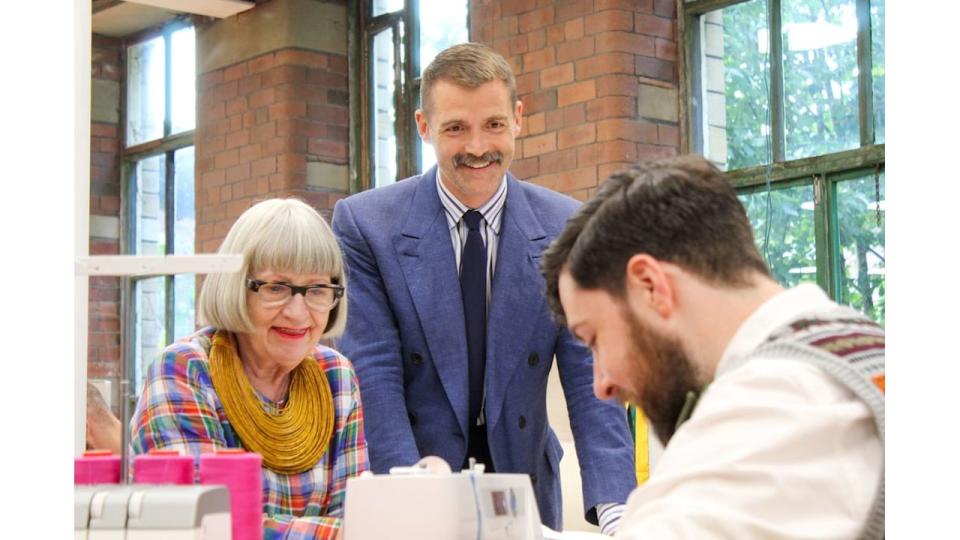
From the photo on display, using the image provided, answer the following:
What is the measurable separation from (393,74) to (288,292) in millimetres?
4131

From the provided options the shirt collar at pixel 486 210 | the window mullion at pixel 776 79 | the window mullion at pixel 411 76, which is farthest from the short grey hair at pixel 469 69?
the window mullion at pixel 411 76

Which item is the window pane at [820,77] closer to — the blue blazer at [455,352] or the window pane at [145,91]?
the blue blazer at [455,352]

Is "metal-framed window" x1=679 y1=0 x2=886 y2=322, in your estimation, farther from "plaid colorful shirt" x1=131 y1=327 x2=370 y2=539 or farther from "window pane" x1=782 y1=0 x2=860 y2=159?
"plaid colorful shirt" x1=131 y1=327 x2=370 y2=539

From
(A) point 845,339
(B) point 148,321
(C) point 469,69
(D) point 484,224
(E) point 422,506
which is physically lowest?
(E) point 422,506

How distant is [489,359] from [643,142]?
243 centimetres

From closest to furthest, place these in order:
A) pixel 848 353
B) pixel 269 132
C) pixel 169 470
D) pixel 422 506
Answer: pixel 848 353 → pixel 169 470 → pixel 422 506 → pixel 269 132

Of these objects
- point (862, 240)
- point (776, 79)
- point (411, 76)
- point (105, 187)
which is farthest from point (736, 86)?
point (105, 187)

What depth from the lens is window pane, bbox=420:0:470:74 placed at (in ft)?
18.9

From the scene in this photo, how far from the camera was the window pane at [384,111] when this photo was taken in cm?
614

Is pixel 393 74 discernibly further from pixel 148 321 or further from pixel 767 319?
pixel 767 319

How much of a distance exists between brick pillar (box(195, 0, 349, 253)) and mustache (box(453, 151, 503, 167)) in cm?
361

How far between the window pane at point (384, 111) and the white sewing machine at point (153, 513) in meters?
4.64

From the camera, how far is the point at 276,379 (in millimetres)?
2113

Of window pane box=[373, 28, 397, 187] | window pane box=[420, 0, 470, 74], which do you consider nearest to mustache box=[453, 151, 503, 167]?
window pane box=[420, 0, 470, 74]
